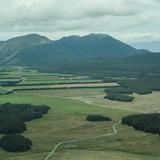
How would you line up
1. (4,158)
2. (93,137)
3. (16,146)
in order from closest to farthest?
1. (4,158)
2. (16,146)
3. (93,137)

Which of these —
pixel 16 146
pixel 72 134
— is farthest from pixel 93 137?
pixel 16 146

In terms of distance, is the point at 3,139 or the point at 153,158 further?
the point at 3,139

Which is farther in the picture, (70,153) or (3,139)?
(3,139)

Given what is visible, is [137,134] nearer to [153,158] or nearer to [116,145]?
[116,145]

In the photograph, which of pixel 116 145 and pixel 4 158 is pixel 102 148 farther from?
pixel 4 158

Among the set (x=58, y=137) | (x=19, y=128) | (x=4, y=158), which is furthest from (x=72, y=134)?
(x=4, y=158)

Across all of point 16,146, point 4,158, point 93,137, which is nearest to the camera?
point 4,158
